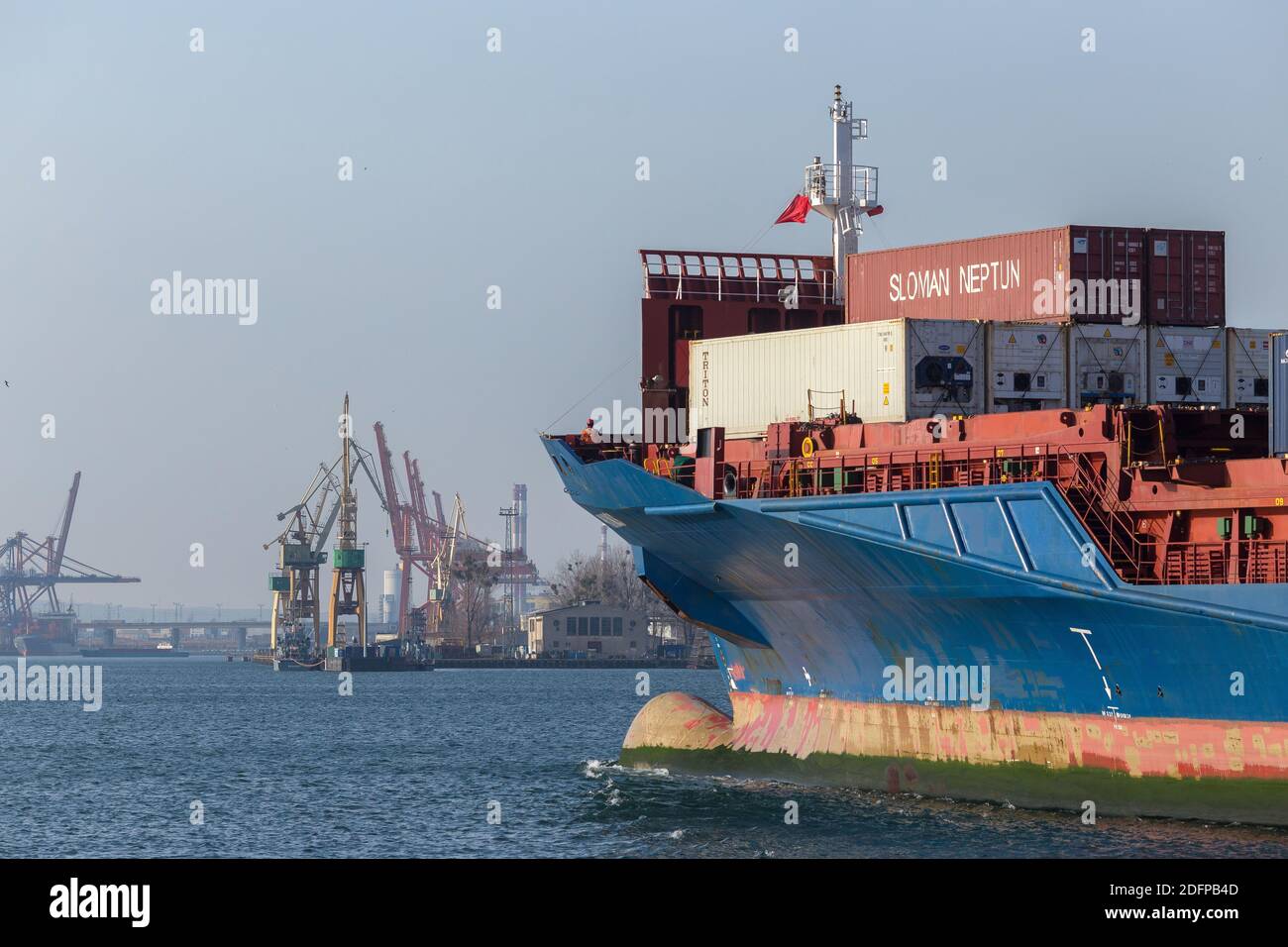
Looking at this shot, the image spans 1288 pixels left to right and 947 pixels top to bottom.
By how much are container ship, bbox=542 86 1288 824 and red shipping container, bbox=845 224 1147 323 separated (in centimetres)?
7

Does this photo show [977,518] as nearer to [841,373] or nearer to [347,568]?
[841,373]

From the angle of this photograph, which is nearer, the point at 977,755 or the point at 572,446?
the point at 977,755

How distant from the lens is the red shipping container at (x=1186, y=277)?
144 ft

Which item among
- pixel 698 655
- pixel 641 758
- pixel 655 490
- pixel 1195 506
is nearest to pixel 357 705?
pixel 641 758

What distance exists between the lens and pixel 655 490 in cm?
4391

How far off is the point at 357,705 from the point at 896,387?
66.0 meters

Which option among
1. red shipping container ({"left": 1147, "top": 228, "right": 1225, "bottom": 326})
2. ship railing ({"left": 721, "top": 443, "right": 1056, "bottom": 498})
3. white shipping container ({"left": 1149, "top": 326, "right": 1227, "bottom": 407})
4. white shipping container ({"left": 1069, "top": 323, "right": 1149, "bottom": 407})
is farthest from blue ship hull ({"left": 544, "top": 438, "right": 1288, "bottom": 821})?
red shipping container ({"left": 1147, "top": 228, "right": 1225, "bottom": 326})

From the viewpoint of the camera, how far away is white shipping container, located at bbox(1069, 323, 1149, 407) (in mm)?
43250

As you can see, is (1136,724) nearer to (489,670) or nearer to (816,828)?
(816,828)

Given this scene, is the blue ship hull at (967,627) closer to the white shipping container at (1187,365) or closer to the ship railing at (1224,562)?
the ship railing at (1224,562)

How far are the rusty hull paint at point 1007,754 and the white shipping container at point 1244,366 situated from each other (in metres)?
13.0

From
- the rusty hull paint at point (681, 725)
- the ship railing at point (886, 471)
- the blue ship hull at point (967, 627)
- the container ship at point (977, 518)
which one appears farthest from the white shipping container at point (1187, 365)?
the rusty hull paint at point (681, 725)
